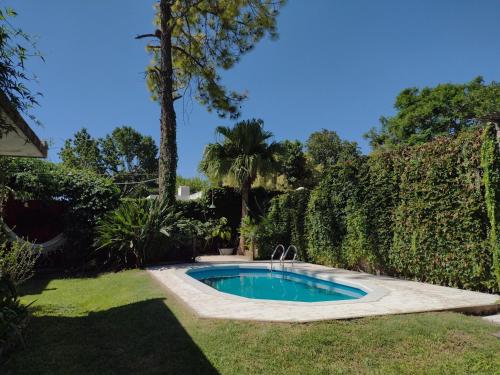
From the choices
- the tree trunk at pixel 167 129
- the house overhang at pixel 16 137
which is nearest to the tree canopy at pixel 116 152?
the tree trunk at pixel 167 129

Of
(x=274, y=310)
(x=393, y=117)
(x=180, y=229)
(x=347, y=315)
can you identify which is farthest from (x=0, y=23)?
(x=393, y=117)

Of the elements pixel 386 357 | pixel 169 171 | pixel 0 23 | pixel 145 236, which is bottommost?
pixel 386 357

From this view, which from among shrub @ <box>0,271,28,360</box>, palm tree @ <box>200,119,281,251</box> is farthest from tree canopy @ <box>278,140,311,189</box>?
shrub @ <box>0,271,28,360</box>

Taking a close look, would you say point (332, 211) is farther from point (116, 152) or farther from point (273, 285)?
point (116, 152)

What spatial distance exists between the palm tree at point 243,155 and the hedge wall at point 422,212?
13.3 feet

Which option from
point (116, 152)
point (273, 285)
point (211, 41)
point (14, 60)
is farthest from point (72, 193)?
point (116, 152)

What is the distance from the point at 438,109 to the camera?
3109 centimetres

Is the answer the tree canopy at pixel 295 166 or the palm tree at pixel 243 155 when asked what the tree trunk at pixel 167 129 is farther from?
the tree canopy at pixel 295 166

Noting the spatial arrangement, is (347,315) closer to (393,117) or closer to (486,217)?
(486,217)

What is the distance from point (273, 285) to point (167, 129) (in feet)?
24.9

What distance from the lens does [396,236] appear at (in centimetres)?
876

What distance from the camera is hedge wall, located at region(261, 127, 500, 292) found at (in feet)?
21.8

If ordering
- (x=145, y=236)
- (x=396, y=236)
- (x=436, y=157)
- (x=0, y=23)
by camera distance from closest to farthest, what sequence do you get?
1. (x=0, y=23)
2. (x=436, y=157)
3. (x=396, y=236)
4. (x=145, y=236)

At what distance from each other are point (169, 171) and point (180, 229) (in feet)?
8.18
